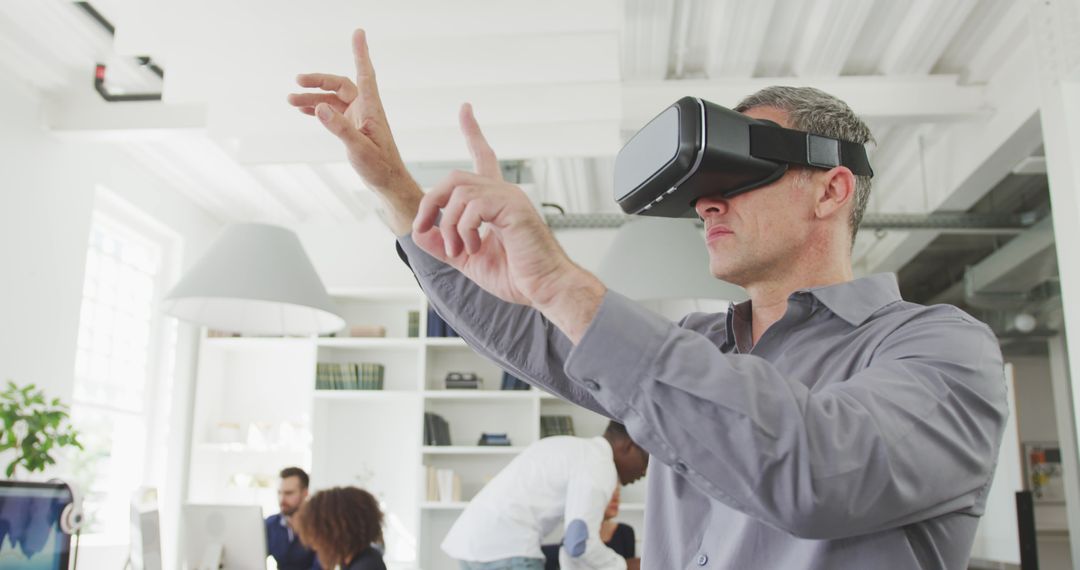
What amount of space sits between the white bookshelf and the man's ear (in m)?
5.93

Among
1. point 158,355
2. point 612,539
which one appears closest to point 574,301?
point 612,539

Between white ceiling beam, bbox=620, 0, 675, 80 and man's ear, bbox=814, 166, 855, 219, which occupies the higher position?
white ceiling beam, bbox=620, 0, 675, 80

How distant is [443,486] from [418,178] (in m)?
2.45

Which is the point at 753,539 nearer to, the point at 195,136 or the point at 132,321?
the point at 195,136

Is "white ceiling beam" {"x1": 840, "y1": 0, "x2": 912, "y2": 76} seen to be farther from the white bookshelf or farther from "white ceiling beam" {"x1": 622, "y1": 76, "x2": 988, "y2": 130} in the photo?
the white bookshelf

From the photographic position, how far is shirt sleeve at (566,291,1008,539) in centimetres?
65

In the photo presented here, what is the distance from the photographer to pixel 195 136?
536cm

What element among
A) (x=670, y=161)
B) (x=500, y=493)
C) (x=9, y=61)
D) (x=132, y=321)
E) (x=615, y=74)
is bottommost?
(x=500, y=493)

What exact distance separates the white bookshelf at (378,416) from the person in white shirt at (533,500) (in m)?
2.54

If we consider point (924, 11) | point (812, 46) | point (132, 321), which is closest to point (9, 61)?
point (132, 321)

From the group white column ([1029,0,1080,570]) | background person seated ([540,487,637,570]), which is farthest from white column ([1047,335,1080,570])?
background person seated ([540,487,637,570])

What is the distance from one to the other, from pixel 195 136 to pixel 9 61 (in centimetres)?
99

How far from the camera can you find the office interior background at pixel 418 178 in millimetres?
3963

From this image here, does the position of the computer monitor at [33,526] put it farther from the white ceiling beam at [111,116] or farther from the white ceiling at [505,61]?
the white ceiling beam at [111,116]
